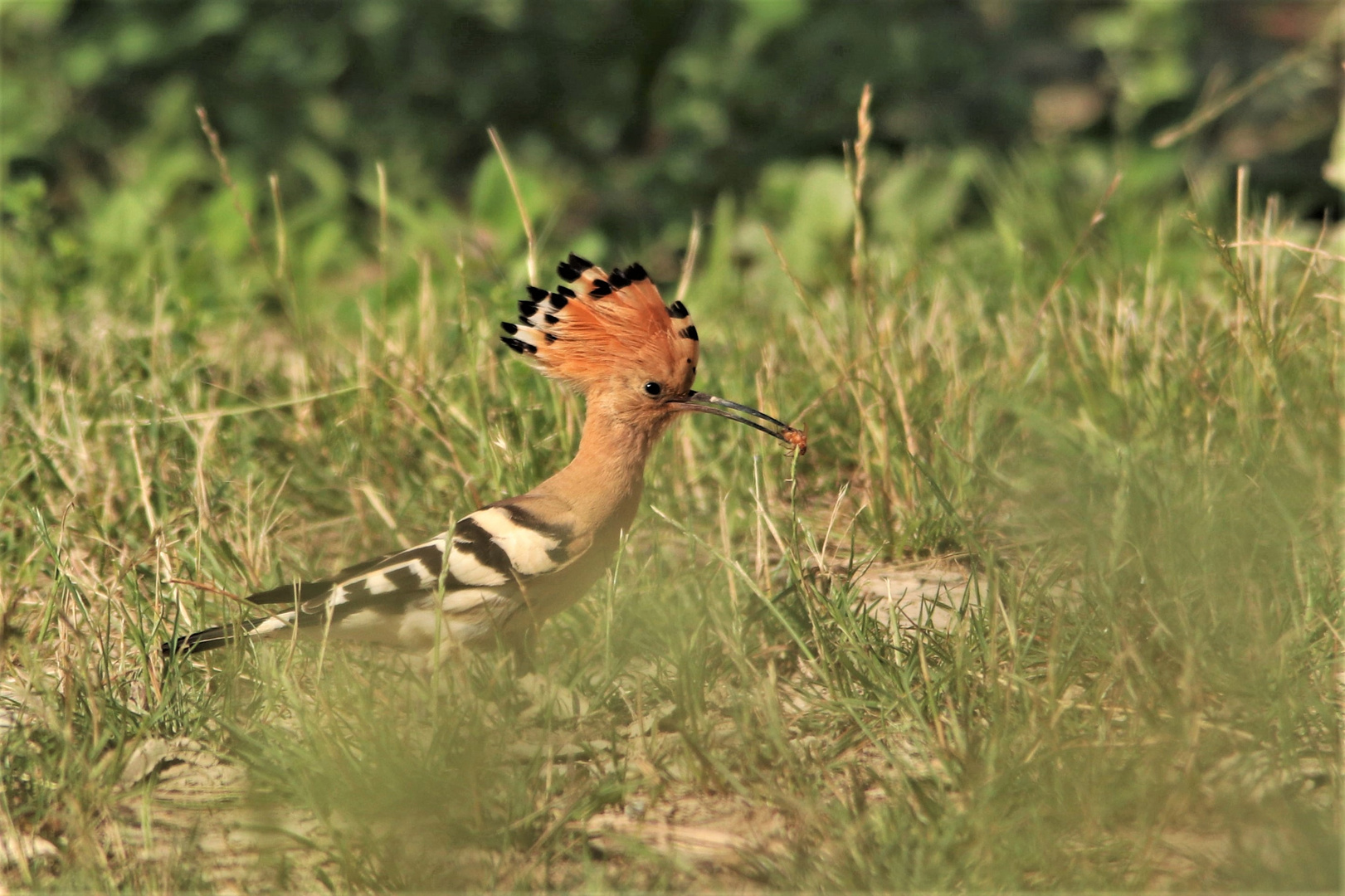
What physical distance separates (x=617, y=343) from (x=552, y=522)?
369 mm

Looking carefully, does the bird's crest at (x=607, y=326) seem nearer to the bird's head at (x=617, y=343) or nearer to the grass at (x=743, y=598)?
the bird's head at (x=617, y=343)

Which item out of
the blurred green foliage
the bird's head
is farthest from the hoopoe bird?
the blurred green foliage

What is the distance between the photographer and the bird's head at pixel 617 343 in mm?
2553

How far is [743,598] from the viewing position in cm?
262

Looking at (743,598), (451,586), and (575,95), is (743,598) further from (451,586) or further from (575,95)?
(575,95)

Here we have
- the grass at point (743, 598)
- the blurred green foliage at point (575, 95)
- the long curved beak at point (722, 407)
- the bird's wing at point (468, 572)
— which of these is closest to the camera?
the grass at point (743, 598)

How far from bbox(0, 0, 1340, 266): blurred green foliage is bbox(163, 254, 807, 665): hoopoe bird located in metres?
2.32

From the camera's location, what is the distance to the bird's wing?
8.08 feet

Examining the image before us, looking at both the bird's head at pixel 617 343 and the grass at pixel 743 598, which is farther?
the bird's head at pixel 617 343

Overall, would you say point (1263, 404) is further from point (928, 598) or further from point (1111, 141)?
point (1111, 141)

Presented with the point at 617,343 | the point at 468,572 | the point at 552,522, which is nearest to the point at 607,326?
the point at 617,343

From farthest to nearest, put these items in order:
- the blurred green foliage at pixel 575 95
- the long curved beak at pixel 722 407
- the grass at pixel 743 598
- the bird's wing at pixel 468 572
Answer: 1. the blurred green foliage at pixel 575 95
2. the long curved beak at pixel 722 407
3. the bird's wing at pixel 468 572
4. the grass at pixel 743 598

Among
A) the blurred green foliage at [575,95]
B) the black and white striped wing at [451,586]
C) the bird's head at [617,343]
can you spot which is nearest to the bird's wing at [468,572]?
the black and white striped wing at [451,586]

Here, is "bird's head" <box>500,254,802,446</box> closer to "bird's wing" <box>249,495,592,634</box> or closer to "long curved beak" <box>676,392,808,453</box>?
"long curved beak" <box>676,392,808,453</box>
